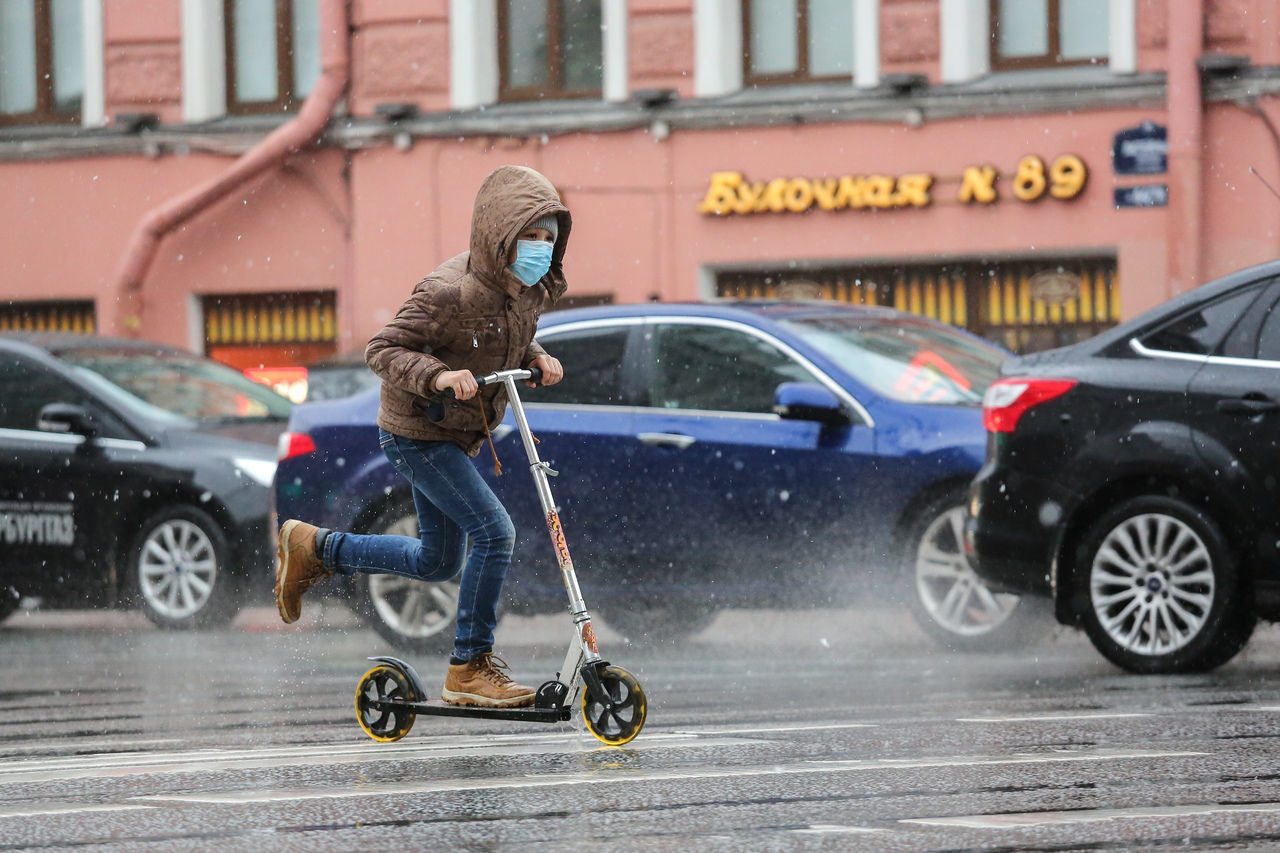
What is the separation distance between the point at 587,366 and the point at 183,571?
3.32m

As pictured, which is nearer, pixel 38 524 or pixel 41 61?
pixel 38 524

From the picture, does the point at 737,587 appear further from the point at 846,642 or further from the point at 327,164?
the point at 327,164

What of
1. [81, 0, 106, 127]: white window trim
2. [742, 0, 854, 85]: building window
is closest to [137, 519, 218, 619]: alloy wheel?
[742, 0, 854, 85]: building window

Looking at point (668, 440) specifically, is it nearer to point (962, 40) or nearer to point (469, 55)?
point (962, 40)

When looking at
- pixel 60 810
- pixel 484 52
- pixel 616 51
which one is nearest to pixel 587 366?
pixel 60 810

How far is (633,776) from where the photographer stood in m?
6.17

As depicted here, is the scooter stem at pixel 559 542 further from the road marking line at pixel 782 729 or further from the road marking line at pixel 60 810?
the road marking line at pixel 60 810

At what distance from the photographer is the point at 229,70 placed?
24.0 meters

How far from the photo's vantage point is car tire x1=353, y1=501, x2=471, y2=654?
37.0 feet

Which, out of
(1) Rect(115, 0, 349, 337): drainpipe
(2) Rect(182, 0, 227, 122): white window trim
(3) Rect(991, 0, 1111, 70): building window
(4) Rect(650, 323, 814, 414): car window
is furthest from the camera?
(2) Rect(182, 0, 227, 122): white window trim

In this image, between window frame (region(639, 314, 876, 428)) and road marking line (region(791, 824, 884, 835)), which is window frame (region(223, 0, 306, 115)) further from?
road marking line (region(791, 824, 884, 835))

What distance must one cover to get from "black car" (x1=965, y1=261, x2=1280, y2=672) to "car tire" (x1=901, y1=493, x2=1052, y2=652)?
2.31 ft

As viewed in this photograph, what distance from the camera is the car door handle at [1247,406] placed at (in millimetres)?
9094

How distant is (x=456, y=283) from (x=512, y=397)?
0.37 m
